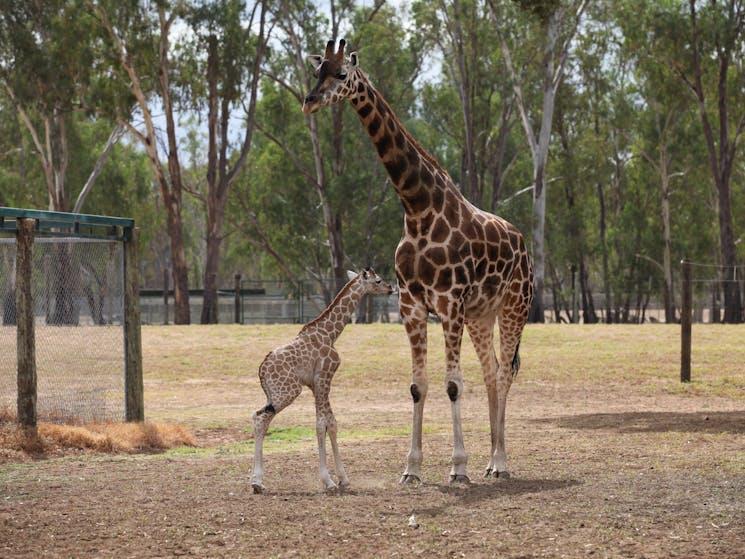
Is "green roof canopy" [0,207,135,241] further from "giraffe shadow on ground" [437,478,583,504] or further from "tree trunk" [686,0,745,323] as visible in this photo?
"tree trunk" [686,0,745,323]

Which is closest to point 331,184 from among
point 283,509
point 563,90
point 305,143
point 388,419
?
point 305,143

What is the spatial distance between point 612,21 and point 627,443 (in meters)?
38.2

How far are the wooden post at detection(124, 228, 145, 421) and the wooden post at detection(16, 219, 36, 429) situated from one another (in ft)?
5.28

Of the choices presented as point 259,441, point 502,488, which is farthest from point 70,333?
point 502,488

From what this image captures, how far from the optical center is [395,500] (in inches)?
332

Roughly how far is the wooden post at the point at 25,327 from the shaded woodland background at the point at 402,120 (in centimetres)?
2575

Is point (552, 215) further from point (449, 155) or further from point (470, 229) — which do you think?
point (470, 229)

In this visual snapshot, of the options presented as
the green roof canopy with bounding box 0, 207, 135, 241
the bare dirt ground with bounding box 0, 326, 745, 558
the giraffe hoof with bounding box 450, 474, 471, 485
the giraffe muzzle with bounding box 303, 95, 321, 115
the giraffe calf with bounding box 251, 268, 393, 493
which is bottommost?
the bare dirt ground with bounding box 0, 326, 745, 558

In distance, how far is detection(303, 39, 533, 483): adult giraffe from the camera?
920cm

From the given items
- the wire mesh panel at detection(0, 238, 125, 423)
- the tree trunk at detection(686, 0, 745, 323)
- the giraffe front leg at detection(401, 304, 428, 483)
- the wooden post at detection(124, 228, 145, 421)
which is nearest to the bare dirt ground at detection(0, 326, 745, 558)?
the giraffe front leg at detection(401, 304, 428, 483)

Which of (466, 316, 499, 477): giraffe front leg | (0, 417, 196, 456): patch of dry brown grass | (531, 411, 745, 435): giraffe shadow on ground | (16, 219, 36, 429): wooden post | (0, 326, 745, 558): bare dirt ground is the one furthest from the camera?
(531, 411, 745, 435): giraffe shadow on ground

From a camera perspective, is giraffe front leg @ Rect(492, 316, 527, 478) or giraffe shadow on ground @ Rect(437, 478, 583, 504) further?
giraffe front leg @ Rect(492, 316, 527, 478)

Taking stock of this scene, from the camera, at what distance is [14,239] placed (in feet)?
41.9

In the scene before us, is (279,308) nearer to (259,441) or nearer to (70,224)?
(70,224)
